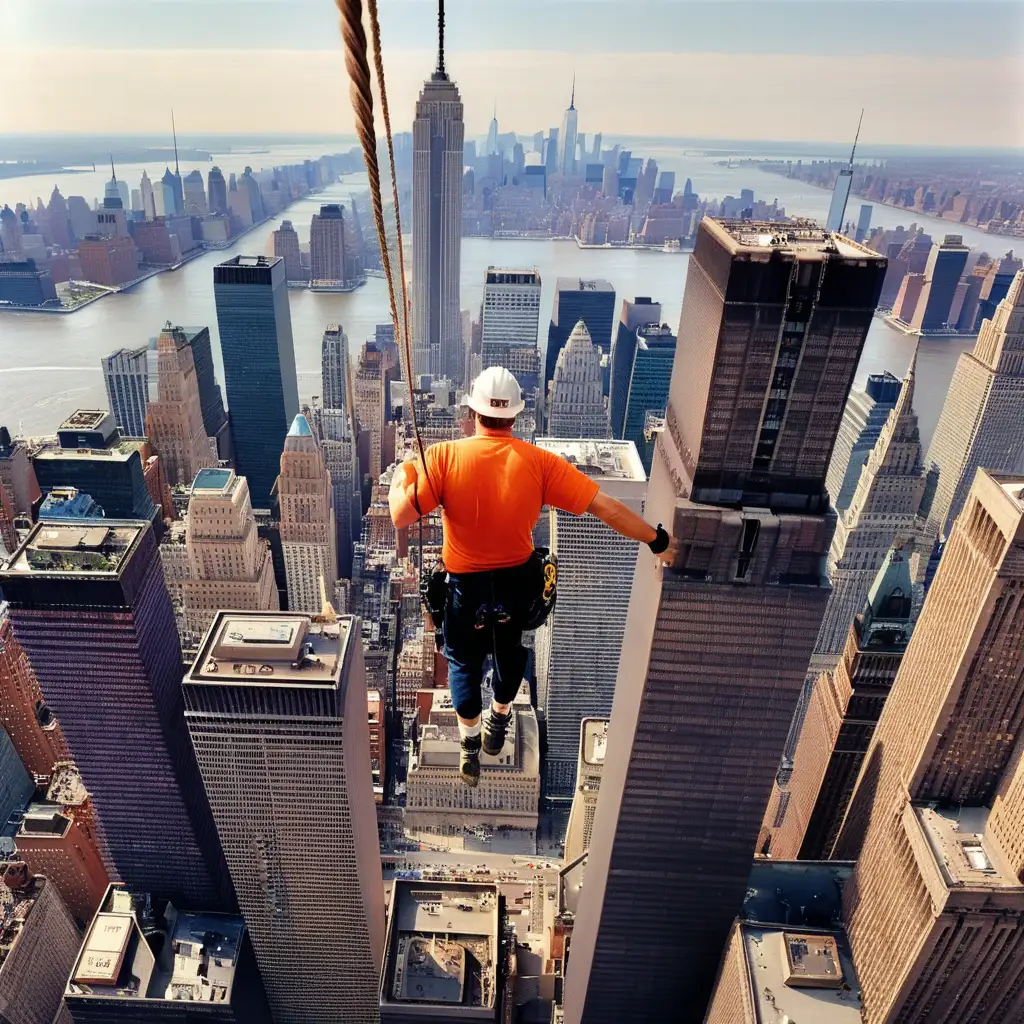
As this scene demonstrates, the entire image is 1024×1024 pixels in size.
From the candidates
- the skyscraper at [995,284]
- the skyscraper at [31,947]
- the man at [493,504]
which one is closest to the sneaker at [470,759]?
the man at [493,504]

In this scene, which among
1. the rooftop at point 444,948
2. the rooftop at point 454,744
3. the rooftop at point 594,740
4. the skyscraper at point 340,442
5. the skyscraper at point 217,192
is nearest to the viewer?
the rooftop at point 444,948

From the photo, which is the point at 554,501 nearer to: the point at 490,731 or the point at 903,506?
the point at 490,731

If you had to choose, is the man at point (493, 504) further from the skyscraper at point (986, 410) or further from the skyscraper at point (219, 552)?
the skyscraper at point (986, 410)

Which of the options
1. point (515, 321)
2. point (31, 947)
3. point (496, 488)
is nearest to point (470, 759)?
point (496, 488)

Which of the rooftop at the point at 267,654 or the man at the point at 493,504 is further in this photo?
the rooftop at the point at 267,654

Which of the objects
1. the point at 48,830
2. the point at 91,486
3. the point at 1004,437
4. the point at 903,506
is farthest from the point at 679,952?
the point at 1004,437
